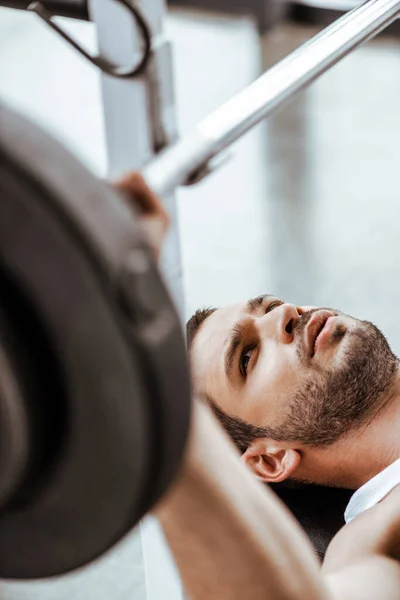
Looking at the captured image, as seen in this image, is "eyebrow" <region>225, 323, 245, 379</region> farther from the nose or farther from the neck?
the neck

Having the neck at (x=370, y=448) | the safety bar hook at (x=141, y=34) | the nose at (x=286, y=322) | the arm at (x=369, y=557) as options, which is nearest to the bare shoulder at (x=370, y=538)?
the arm at (x=369, y=557)

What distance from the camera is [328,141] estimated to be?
3020mm

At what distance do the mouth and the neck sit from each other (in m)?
0.13

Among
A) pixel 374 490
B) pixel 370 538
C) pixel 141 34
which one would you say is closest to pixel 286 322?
pixel 374 490

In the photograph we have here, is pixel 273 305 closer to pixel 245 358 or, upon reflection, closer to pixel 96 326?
pixel 245 358

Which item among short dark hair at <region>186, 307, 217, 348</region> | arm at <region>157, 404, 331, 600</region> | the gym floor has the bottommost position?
the gym floor

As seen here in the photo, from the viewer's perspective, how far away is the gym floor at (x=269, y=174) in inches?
93.3

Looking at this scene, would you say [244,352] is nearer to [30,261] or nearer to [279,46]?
[30,261]

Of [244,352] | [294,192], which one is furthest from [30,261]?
[294,192]

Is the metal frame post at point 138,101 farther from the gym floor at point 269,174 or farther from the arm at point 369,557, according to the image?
the gym floor at point 269,174

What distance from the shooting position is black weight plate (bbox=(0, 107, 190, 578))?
41cm

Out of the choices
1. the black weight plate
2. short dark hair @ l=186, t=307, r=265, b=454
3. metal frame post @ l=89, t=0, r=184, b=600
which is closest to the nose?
short dark hair @ l=186, t=307, r=265, b=454

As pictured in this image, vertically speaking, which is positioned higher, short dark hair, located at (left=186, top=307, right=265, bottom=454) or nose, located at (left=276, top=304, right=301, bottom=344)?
nose, located at (left=276, top=304, right=301, bottom=344)

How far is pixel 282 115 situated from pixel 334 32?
2236mm
